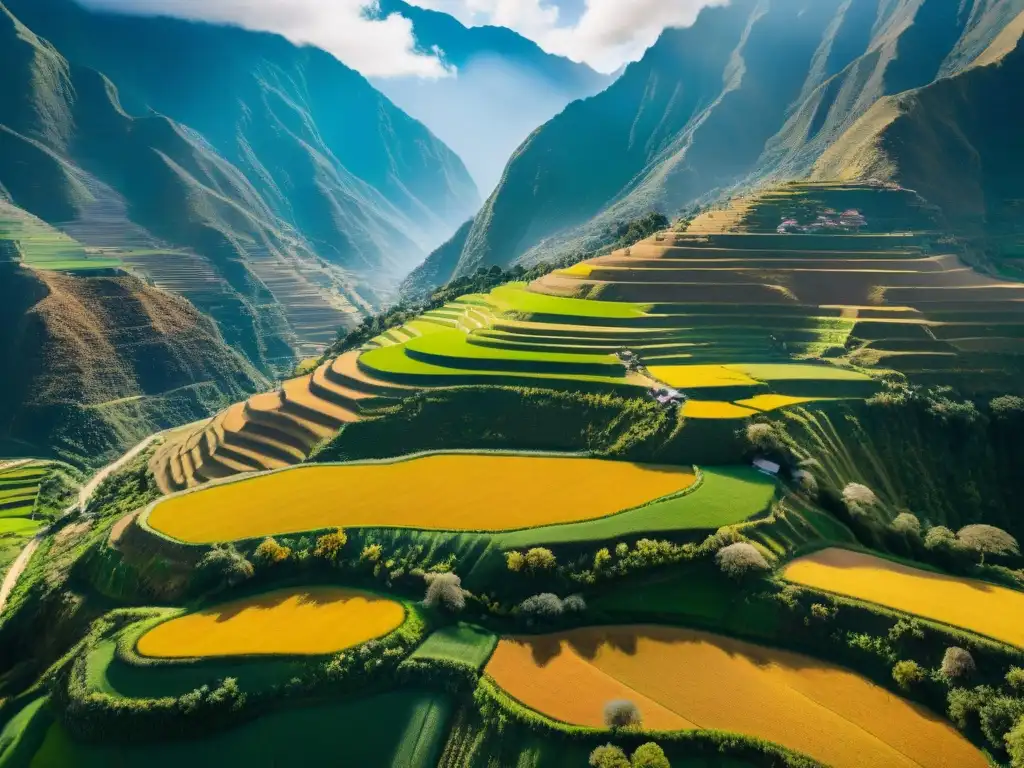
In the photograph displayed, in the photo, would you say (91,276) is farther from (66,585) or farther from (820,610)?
(820,610)

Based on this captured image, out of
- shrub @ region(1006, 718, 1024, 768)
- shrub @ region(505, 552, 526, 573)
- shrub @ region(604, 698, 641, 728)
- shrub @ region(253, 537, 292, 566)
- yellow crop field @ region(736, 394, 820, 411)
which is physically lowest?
shrub @ region(604, 698, 641, 728)

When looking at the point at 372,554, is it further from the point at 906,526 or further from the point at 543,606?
the point at 906,526

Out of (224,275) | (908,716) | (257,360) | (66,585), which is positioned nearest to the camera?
(908,716)

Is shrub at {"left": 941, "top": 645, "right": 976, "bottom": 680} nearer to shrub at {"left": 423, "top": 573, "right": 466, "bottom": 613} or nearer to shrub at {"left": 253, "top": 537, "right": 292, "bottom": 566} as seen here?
shrub at {"left": 423, "top": 573, "right": 466, "bottom": 613}

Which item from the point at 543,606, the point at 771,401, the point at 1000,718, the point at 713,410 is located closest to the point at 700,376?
the point at 771,401

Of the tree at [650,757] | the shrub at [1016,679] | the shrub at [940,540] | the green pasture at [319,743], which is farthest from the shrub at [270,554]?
the shrub at [940,540]

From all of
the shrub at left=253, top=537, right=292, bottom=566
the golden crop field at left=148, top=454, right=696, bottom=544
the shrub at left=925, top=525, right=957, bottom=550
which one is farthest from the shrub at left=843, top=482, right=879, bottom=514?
the shrub at left=253, top=537, right=292, bottom=566

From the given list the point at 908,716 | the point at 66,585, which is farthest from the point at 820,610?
the point at 66,585
